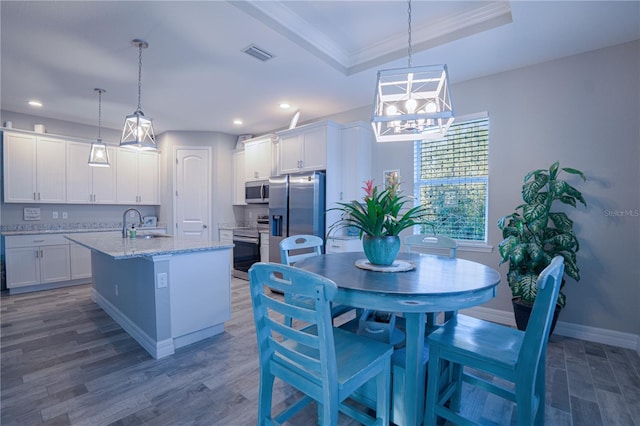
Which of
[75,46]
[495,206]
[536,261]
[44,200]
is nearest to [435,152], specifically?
[495,206]

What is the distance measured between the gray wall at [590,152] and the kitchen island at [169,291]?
9.71 feet

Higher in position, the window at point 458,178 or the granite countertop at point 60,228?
the window at point 458,178

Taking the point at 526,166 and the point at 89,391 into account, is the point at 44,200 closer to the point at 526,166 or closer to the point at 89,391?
the point at 89,391

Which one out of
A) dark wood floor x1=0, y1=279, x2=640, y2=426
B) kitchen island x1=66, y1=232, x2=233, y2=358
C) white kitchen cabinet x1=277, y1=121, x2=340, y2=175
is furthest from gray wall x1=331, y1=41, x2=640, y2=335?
kitchen island x1=66, y1=232, x2=233, y2=358

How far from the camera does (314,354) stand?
1.42 meters

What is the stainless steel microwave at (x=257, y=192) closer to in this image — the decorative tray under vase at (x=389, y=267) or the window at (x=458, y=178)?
the window at (x=458, y=178)

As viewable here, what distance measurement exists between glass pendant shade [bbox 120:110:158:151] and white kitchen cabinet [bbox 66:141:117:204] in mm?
2976

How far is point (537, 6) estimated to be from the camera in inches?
85.1

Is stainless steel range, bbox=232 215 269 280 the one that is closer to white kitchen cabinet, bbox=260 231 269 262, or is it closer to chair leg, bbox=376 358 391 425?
white kitchen cabinet, bbox=260 231 269 262

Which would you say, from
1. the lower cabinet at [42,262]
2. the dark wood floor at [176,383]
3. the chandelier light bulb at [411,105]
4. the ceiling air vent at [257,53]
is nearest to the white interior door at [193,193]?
the lower cabinet at [42,262]

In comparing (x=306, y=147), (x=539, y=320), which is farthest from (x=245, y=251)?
(x=539, y=320)

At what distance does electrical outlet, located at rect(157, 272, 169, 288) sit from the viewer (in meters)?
2.42

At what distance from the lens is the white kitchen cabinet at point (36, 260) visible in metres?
4.16

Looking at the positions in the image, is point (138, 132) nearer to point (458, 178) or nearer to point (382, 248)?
point (382, 248)
